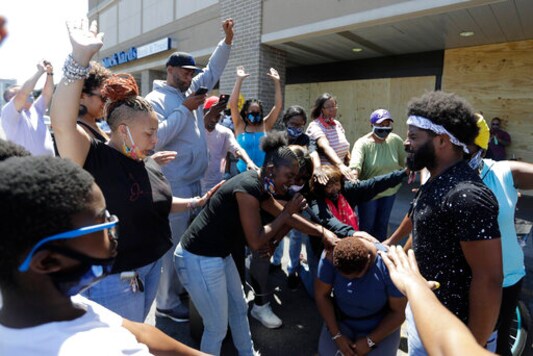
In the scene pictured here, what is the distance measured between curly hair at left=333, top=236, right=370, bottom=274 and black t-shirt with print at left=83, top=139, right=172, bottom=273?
1.11 m

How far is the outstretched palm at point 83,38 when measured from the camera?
61.8 inches

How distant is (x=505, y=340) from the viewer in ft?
7.32

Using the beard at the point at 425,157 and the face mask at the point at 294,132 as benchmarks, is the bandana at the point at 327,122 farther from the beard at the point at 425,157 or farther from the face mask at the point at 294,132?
the beard at the point at 425,157

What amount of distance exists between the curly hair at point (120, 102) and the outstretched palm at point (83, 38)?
305mm

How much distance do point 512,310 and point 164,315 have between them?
2737mm

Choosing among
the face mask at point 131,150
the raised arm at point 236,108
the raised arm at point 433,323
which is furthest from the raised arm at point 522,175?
the raised arm at point 236,108

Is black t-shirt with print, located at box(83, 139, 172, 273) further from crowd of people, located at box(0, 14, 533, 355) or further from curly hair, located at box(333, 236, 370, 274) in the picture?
curly hair, located at box(333, 236, 370, 274)

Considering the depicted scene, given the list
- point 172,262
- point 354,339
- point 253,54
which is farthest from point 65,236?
point 253,54

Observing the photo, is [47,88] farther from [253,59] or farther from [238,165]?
[253,59]

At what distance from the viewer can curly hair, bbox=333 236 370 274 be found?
2.33m

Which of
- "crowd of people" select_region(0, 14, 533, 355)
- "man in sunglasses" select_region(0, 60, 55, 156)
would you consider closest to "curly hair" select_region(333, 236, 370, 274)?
"crowd of people" select_region(0, 14, 533, 355)

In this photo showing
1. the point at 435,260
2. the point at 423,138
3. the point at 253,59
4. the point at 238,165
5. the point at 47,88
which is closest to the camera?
the point at 435,260

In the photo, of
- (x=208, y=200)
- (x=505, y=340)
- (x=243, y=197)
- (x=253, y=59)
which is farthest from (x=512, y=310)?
(x=253, y=59)

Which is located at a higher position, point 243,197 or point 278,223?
point 243,197
